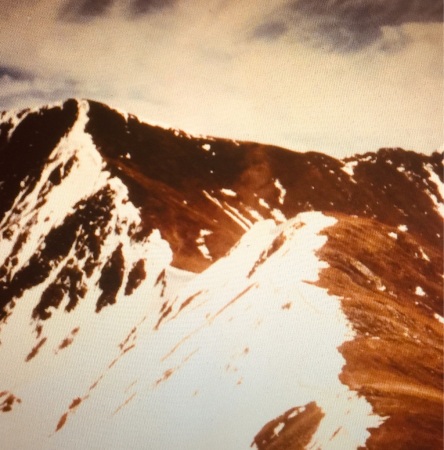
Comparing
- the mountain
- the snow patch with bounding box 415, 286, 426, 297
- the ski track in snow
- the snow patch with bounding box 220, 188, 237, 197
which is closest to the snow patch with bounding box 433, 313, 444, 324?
the mountain

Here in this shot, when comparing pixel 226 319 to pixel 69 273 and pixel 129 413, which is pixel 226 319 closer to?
pixel 129 413

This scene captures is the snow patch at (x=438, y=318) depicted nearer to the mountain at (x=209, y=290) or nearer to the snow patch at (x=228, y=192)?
the mountain at (x=209, y=290)

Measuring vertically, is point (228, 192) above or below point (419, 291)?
above

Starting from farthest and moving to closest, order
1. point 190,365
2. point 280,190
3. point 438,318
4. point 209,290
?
1. point 280,190
2. point 438,318
3. point 209,290
4. point 190,365

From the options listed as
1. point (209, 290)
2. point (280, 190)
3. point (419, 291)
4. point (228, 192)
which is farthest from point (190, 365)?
point (419, 291)

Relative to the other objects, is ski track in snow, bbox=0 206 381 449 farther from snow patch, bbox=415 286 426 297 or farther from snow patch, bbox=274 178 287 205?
snow patch, bbox=415 286 426 297

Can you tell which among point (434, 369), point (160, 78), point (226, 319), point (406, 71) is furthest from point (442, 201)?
point (160, 78)

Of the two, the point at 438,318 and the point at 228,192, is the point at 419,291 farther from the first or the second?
the point at 228,192

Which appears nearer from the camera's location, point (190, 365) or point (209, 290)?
point (190, 365)
